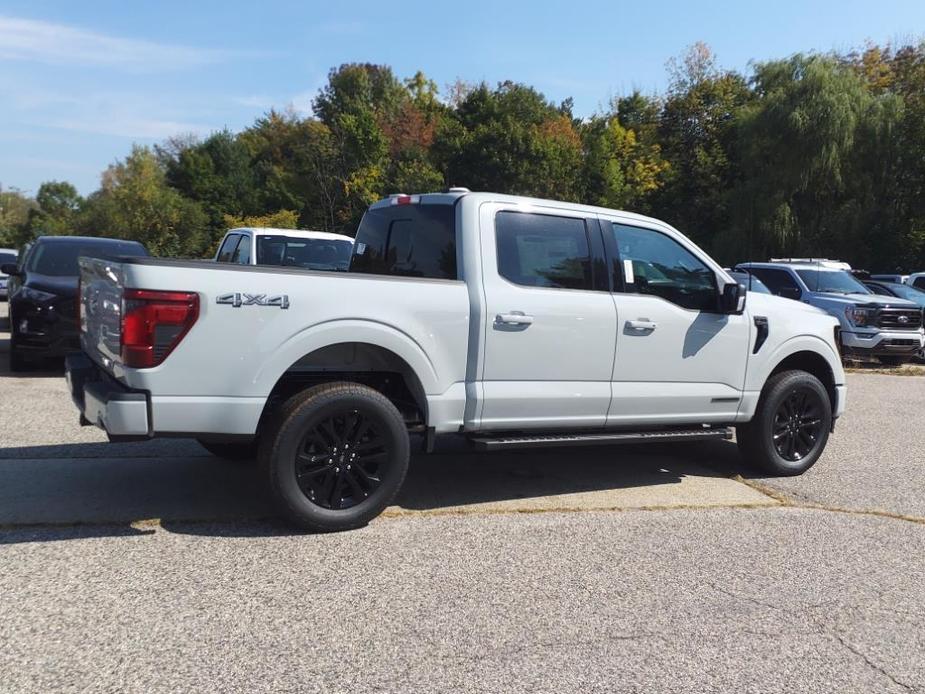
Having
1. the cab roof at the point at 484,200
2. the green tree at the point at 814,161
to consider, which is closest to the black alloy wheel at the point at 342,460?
the cab roof at the point at 484,200

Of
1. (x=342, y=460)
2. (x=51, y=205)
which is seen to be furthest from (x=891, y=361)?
(x=51, y=205)

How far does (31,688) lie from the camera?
3.02m

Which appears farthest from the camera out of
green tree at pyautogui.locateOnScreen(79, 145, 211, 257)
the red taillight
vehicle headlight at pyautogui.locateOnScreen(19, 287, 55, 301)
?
green tree at pyautogui.locateOnScreen(79, 145, 211, 257)

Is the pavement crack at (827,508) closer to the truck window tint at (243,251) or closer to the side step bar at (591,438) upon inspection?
the side step bar at (591,438)

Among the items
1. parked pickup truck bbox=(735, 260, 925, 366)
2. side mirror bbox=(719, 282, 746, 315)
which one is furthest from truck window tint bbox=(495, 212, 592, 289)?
parked pickup truck bbox=(735, 260, 925, 366)

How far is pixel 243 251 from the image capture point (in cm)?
1157

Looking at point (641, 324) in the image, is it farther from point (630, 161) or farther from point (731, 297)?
point (630, 161)

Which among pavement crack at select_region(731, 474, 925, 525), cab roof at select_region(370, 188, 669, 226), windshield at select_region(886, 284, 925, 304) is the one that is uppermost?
cab roof at select_region(370, 188, 669, 226)

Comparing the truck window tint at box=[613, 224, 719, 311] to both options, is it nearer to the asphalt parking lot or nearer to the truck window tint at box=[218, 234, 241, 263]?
the asphalt parking lot

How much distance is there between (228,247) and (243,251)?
1108 millimetres

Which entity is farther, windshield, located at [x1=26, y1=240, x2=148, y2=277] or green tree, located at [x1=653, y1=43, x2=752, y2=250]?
green tree, located at [x1=653, y1=43, x2=752, y2=250]

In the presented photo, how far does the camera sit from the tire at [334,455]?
15.1ft

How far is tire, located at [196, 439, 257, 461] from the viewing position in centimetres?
600

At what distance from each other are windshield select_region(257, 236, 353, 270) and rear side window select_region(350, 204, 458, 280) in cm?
505
